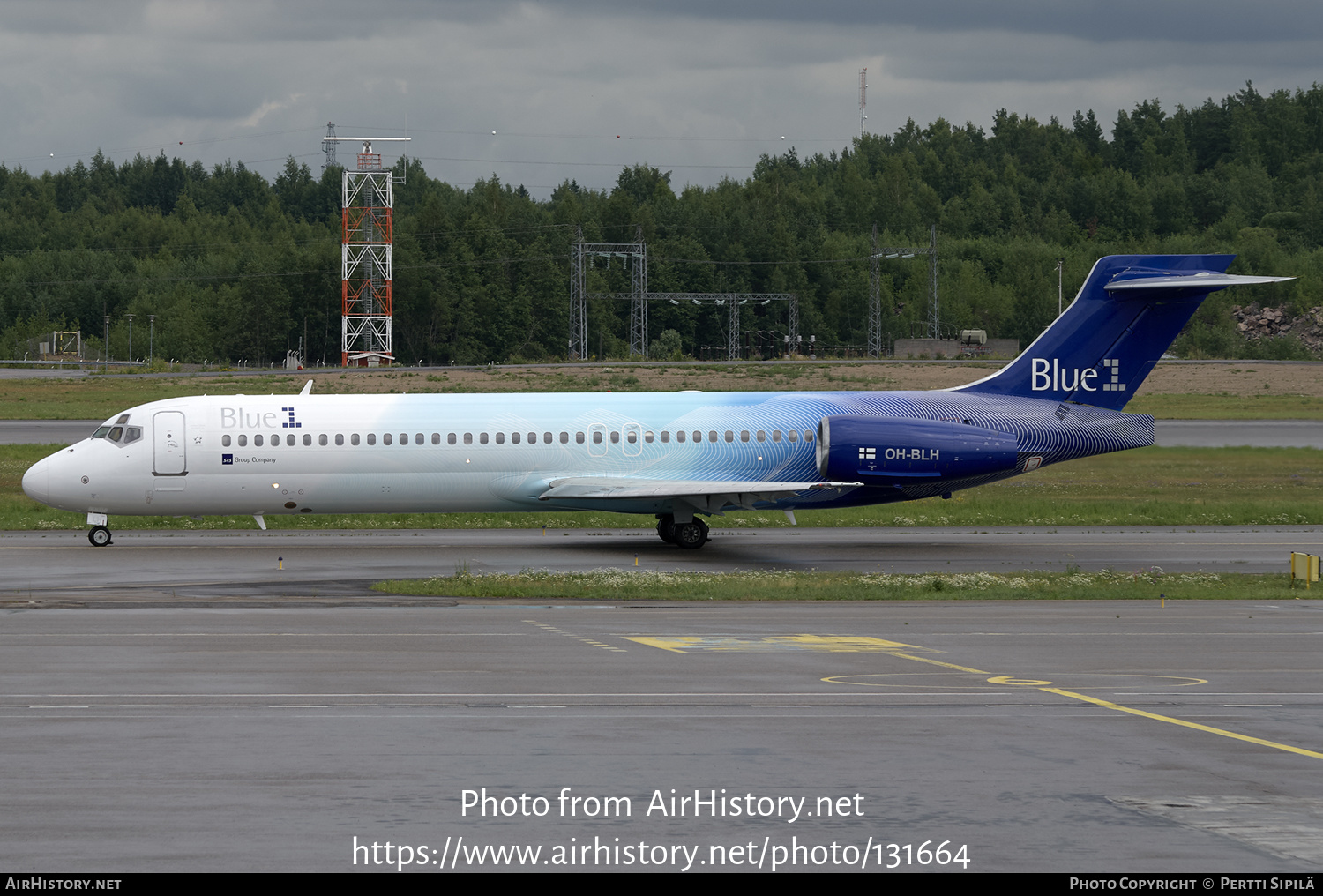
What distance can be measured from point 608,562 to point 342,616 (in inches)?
354

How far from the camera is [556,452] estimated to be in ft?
111

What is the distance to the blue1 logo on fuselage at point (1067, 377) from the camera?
35.4 meters

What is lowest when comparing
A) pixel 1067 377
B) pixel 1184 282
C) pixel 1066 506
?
pixel 1066 506

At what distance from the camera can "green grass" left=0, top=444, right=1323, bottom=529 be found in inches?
1575

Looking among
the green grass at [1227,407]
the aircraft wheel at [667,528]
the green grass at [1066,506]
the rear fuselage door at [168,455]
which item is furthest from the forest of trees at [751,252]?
the rear fuselage door at [168,455]

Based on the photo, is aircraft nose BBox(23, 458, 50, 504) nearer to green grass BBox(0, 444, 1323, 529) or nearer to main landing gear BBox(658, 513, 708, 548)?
green grass BBox(0, 444, 1323, 529)

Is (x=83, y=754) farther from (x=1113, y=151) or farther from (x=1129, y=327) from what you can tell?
(x=1113, y=151)

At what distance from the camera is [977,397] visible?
116 feet

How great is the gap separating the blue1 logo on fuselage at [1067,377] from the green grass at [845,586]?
25.4ft

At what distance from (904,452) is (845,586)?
7358 millimetres

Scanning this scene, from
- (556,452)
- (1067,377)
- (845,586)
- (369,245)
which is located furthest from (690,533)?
(369,245)

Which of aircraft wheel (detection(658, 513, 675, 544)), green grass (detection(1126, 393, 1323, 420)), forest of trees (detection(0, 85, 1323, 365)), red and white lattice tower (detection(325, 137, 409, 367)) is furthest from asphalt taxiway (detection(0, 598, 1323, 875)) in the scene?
forest of trees (detection(0, 85, 1323, 365))

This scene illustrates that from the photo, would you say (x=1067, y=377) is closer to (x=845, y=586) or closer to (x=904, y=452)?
(x=904, y=452)

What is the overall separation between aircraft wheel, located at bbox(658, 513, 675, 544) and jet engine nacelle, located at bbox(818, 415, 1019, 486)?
13.0ft
